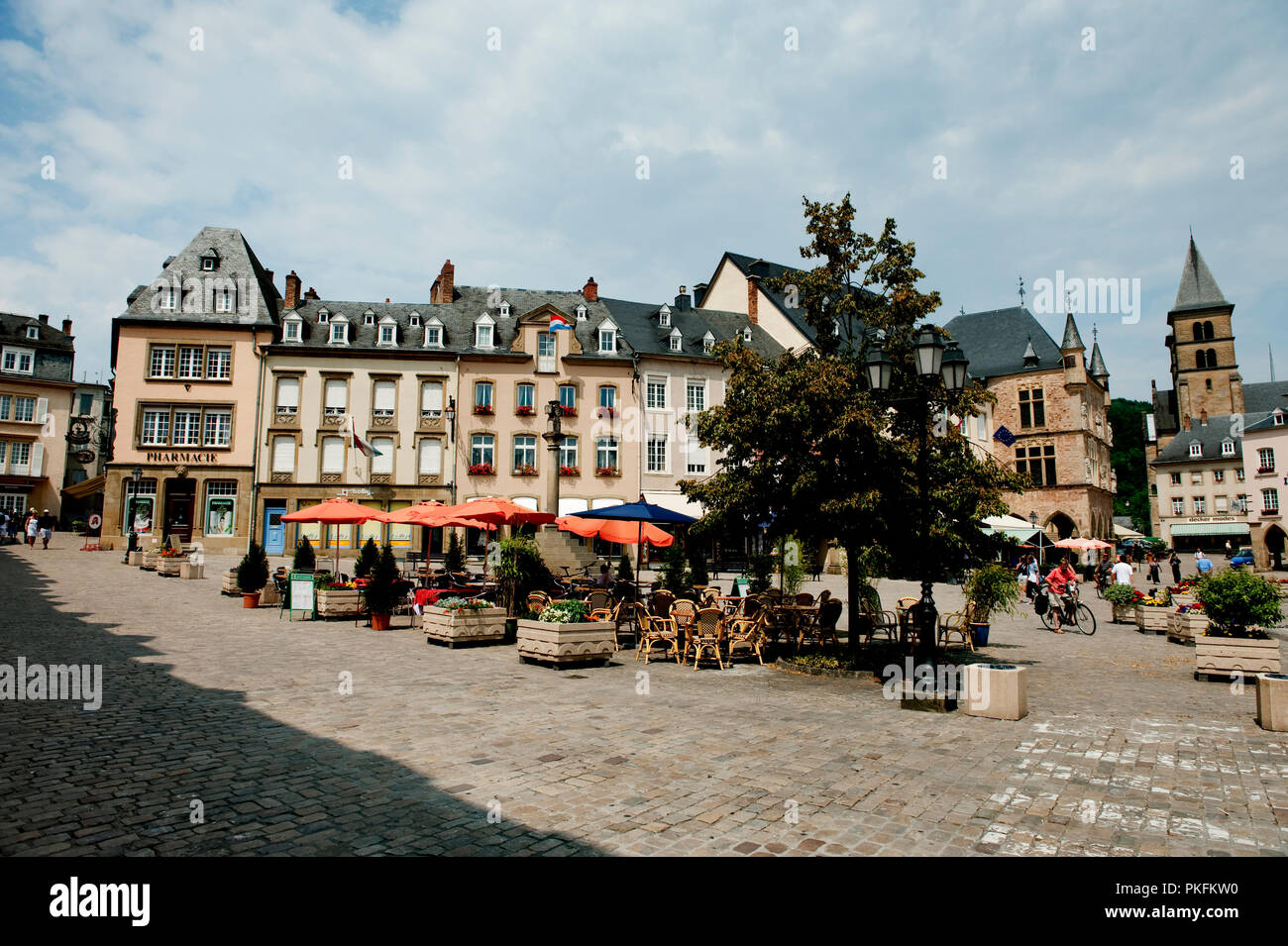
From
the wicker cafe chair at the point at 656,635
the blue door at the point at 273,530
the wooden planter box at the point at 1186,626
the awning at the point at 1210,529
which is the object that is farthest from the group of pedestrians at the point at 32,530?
the awning at the point at 1210,529

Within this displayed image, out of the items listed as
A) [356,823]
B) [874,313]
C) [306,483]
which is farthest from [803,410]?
[306,483]

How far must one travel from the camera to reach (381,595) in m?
15.8

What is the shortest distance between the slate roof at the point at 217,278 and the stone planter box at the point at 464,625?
31080 mm

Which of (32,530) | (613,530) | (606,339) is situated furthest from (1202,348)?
(32,530)

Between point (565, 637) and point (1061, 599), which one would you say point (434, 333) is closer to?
point (565, 637)

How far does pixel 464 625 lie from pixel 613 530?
15.7 ft

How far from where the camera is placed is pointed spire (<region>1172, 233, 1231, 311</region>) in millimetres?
77188

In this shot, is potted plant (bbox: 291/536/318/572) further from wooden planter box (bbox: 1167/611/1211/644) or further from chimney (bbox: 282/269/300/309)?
chimney (bbox: 282/269/300/309)

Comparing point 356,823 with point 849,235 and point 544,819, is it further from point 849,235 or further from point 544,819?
point 849,235

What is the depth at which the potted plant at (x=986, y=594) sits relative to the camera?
14.2 metres

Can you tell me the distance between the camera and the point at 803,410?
436 inches

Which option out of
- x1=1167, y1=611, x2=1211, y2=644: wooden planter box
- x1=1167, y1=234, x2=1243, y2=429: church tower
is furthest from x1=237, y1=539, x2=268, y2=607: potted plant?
x1=1167, y1=234, x2=1243, y2=429: church tower
